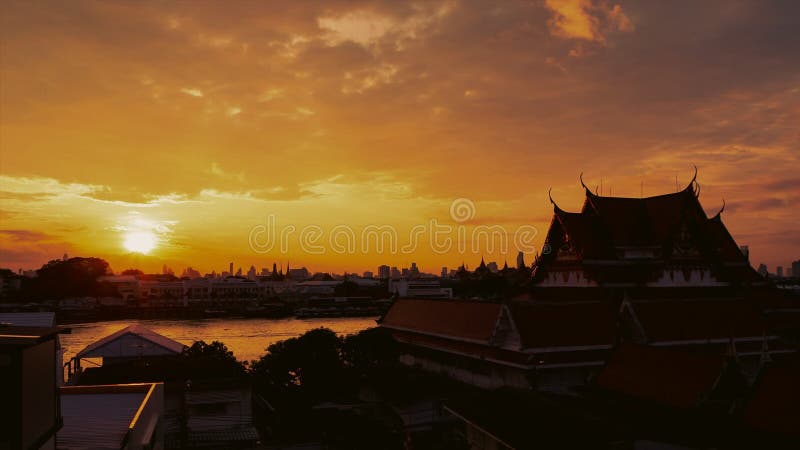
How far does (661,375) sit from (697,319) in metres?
8.61

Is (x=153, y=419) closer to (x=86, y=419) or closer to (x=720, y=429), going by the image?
(x=86, y=419)

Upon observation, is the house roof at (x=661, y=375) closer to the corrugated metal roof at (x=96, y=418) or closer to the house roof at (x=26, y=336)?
the corrugated metal roof at (x=96, y=418)

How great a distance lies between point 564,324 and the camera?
22984mm

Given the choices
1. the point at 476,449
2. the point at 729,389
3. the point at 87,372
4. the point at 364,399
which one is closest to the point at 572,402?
the point at 476,449

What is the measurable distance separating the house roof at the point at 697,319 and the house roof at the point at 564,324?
50.6 inches

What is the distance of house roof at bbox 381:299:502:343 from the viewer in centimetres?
2523

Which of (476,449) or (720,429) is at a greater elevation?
(720,429)

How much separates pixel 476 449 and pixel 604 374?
14.9 feet

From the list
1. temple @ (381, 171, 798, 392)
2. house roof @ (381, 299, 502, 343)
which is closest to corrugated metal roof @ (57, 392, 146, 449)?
temple @ (381, 171, 798, 392)

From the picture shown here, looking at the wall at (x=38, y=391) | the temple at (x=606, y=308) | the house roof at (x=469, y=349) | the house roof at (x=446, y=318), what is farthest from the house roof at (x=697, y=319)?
the wall at (x=38, y=391)

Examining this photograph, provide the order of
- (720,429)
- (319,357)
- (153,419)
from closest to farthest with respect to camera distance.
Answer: (153,419) < (720,429) < (319,357)

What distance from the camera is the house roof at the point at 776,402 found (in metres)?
13.1

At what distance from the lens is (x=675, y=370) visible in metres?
16.5

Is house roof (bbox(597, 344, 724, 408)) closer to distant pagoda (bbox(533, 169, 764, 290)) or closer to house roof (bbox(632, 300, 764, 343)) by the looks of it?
house roof (bbox(632, 300, 764, 343))
